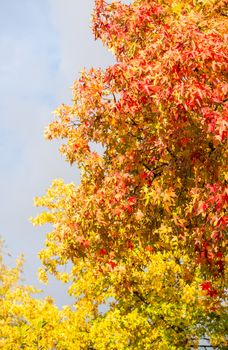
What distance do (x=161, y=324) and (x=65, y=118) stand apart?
11.7 m

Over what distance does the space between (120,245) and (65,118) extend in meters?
3.09

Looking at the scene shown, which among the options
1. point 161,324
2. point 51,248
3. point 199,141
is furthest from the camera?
point 51,248

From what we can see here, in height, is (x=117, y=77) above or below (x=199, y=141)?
above

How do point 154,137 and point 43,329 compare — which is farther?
point 43,329

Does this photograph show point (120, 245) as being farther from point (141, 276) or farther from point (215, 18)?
point (141, 276)

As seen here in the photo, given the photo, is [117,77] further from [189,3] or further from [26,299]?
[26,299]

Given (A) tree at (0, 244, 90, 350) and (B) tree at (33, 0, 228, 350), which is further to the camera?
(A) tree at (0, 244, 90, 350)

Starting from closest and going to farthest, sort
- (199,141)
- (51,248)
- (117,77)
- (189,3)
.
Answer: (199,141) < (117,77) < (189,3) < (51,248)

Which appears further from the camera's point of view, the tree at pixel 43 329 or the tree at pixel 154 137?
the tree at pixel 43 329

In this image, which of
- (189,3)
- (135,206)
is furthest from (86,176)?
(189,3)

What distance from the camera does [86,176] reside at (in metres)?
12.6

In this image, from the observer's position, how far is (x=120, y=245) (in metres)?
12.3

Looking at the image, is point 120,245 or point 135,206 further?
point 120,245

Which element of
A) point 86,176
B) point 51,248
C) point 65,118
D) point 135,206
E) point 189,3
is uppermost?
point 51,248
